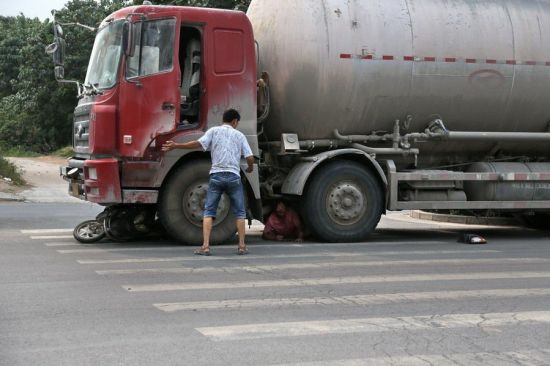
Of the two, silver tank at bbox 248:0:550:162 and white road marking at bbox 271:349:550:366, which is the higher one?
silver tank at bbox 248:0:550:162

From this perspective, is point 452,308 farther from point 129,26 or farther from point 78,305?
point 129,26

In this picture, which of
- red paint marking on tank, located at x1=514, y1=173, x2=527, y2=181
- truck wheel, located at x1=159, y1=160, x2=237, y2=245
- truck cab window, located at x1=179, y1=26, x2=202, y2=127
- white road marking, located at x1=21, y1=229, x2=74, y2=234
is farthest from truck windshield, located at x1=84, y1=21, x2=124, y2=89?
red paint marking on tank, located at x1=514, y1=173, x2=527, y2=181

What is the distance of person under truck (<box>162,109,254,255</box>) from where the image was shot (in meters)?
8.74

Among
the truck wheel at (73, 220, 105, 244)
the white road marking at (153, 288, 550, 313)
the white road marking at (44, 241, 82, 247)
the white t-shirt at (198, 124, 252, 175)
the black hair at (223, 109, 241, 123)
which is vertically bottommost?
the white road marking at (44, 241, 82, 247)

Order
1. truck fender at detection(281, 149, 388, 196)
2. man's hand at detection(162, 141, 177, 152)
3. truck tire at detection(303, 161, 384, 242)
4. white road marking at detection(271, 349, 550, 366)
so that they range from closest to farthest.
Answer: white road marking at detection(271, 349, 550, 366), man's hand at detection(162, 141, 177, 152), truck fender at detection(281, 149, 388, 196), truck tire at detection(303, 161, 384, 242)

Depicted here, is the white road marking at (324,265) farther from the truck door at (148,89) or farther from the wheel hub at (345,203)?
the truck door at (148,89)

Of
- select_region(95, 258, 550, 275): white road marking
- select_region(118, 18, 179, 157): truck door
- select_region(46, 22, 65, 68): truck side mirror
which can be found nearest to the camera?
select_region(95, 258, 550, 275): white road marking

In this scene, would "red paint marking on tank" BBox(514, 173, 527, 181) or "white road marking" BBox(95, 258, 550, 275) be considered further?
"red paint marking on tank" BBox(514, 173, 527, 181)

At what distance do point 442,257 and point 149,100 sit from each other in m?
4.19

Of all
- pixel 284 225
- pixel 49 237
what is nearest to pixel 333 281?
pixel 284 225

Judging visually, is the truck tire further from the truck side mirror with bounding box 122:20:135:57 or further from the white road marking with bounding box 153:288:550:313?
the white road marking with bounding box 153:288:550:313

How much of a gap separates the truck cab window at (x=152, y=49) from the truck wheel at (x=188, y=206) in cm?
134

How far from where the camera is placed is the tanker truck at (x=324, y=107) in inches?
363

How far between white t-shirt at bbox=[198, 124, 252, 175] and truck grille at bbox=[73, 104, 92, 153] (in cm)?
164
